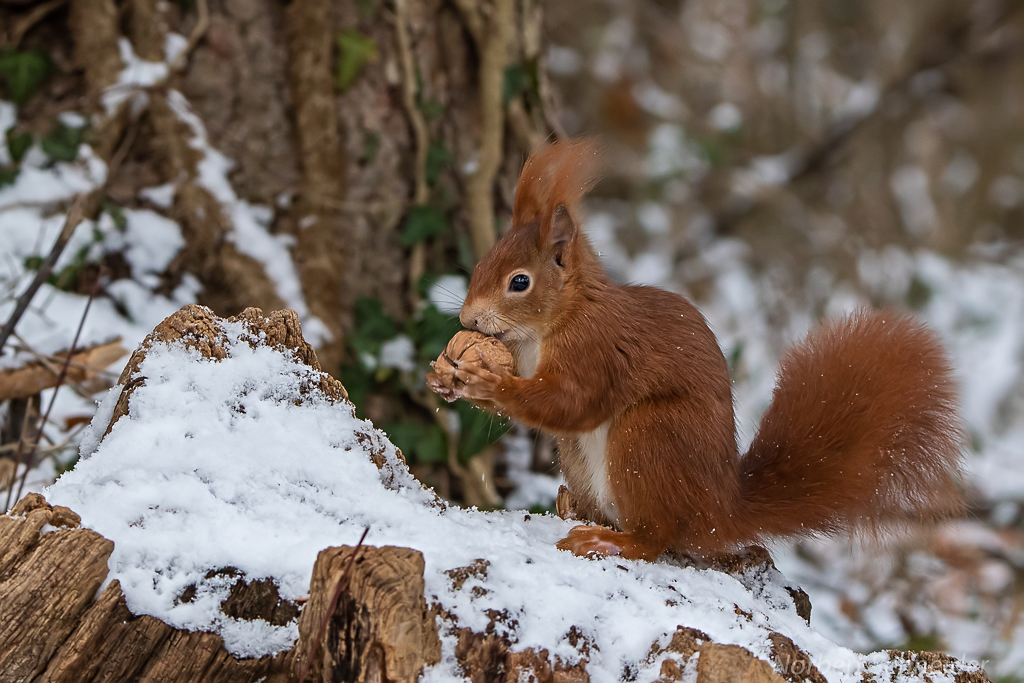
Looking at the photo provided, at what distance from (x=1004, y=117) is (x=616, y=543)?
4204mm

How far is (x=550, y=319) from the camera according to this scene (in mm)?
1368

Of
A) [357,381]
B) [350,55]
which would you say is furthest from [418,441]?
[350,55]

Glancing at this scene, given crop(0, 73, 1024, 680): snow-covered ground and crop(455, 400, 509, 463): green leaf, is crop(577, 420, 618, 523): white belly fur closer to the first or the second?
crop(0, 73, 1024, 680): snow-covered ground

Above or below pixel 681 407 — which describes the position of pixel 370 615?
below

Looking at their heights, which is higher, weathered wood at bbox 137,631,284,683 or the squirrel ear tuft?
the squirrel ear tuft

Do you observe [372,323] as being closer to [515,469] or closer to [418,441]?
[418,441]

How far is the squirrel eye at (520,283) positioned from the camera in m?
1.38

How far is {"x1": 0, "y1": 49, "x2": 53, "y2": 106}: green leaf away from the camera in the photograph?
197 cm

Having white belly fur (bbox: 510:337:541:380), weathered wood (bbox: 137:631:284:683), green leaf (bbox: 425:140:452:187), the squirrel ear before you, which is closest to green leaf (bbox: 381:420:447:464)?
green leaf (bbox: 425:140:452:187)

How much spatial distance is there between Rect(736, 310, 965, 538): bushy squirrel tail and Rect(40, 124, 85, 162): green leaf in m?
1.57

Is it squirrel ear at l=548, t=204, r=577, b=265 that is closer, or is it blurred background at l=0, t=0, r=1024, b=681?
squirrel ear at l=548, t=204, r=577, b=265

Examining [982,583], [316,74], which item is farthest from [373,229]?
[982,583]

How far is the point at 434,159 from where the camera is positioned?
2.18 meters

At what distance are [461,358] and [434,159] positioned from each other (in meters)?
1.01
